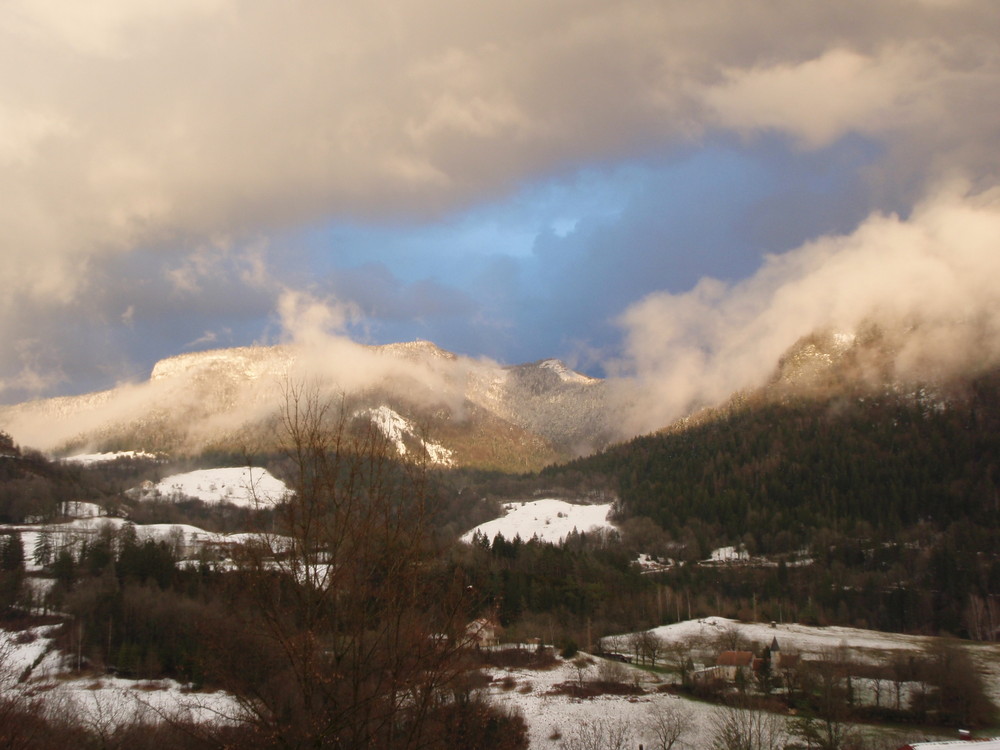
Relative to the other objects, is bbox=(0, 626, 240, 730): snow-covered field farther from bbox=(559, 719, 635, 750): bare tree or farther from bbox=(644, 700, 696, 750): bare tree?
bbox=(644, 700, 696, 750): bare tree

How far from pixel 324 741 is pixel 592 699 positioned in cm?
6000

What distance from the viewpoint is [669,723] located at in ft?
164

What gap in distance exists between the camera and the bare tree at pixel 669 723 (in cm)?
4594

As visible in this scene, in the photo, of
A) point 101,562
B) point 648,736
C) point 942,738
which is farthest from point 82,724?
point 101,562

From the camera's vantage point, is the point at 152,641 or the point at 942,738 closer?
the point at 942,738

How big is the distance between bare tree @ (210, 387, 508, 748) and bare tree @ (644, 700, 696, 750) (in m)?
37.2

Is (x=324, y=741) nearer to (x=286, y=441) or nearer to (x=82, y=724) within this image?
(x=286, y=441)

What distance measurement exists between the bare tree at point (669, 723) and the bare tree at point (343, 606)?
37.2 metres

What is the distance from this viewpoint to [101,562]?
328 feet

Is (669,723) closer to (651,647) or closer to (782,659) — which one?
(782,659)

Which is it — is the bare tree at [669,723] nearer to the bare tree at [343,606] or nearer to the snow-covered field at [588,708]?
the snow-covered field at [588,708]

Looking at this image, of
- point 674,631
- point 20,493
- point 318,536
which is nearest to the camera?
point 318,536

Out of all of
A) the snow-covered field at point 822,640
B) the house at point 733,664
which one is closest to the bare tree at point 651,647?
the snow-covered field at point 822,640

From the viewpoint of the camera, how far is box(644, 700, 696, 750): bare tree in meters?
45.9
